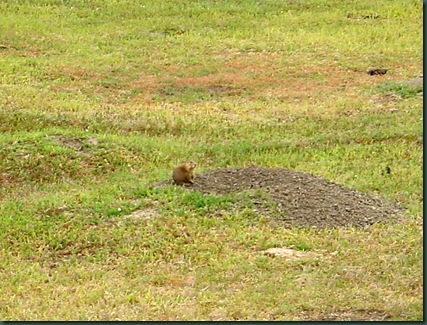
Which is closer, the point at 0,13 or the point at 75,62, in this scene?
the point at 75,62

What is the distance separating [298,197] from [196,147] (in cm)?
338

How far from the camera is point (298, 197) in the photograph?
10.1m

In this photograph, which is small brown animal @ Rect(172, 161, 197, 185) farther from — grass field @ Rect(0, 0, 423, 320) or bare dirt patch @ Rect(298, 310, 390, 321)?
bare dirt patch @ Rect(298, 310, 390, 321)

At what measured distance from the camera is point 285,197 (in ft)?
33.1

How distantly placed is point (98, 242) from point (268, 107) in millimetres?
7306

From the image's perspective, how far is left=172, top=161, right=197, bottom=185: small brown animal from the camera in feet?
34.0

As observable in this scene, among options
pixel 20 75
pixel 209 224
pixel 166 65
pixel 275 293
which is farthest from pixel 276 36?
pixel 275 293

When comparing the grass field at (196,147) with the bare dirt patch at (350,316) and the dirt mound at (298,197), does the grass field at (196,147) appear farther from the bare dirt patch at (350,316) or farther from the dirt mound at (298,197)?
the dirt mound at (298,197)

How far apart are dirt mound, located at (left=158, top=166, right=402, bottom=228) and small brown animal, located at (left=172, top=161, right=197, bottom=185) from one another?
101mm

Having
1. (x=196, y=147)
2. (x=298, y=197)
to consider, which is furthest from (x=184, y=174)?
(x=196, y=147)

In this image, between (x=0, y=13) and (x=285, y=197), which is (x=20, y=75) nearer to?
(x=0, y=13)

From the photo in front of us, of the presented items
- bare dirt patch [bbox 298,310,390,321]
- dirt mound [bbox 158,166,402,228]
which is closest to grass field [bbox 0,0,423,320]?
bare dirt patch [bbox 298,310,390,321]

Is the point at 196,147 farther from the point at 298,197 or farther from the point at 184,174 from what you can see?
the point at 298,197

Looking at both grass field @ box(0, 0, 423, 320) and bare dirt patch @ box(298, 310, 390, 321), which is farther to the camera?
grass field @ box(0, 0, 423, 320)
